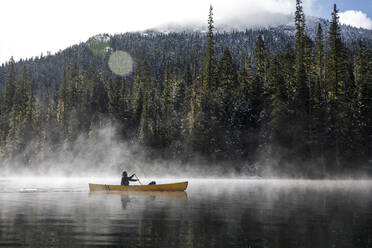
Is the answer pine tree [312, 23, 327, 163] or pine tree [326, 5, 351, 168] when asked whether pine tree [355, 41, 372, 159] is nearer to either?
pine tree [326, 5, 351, 168]

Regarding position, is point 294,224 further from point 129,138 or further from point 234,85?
point 129,138

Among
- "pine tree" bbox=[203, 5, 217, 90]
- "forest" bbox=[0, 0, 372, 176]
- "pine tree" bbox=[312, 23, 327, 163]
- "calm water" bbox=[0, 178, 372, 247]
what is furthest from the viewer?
"pine tree" bbox=[203, 5, 217, 90]

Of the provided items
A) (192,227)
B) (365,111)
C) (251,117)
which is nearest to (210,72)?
(251,117)

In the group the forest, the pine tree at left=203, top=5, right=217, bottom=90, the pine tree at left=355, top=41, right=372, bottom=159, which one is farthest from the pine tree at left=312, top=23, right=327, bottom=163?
the pine tree at left=203, top=5, right=217, bottom=90

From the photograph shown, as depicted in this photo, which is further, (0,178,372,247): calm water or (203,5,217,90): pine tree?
(203,5,217,90): pine tree

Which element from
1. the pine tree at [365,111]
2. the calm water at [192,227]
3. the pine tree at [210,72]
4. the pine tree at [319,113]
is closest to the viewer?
the calm water at [192,227]

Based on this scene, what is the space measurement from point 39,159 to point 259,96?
187 feet

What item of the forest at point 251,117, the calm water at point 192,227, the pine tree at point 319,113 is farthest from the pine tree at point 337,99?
the calm water at point 192,227

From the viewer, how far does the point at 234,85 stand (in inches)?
3214

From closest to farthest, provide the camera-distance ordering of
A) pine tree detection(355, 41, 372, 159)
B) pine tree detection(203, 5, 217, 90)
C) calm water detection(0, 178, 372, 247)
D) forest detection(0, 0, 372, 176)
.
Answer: calm water detection(0, 178, 372, 247), pine tree detection(355, 41, 372, 159), forest detection(0, 0, 372, 176), pine tree detection(203, 5, 217, 90)

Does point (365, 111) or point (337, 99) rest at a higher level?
point (337, 99)

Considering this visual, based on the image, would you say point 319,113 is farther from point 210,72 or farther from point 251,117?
→ point 210,72

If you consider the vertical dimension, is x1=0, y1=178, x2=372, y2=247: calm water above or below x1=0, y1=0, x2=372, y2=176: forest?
below

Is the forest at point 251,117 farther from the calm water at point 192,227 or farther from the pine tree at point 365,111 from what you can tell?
the calm water at point 192,227
